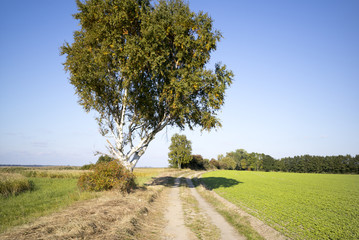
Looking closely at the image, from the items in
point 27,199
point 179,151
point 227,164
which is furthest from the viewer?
point 227,164

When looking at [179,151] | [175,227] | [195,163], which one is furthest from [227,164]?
[175,227]

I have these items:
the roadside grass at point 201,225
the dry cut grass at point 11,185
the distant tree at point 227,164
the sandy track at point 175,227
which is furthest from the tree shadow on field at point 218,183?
the distant tree at point 227,164

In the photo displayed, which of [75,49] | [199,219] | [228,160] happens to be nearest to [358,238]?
[199,219]

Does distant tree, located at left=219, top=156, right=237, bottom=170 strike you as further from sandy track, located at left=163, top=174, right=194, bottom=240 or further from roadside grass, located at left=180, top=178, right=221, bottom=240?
sandy track, located at left=163, top=174, right=194, bottom=240

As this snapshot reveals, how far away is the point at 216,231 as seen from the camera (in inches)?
317

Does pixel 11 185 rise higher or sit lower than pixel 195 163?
higher

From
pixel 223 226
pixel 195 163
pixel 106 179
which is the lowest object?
pixel 223 226

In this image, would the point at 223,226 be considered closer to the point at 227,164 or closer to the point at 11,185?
the point at 11,185

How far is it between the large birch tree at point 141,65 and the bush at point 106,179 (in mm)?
2278

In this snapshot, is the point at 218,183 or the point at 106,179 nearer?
the point at 106,179

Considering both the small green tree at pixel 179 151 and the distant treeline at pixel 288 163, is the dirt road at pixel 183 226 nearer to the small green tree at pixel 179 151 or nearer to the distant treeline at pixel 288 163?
the small green tree at pixel 179 151

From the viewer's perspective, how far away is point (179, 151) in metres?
78.2

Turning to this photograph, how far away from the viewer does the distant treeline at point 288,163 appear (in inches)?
3688

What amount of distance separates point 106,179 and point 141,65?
29.5 ft
